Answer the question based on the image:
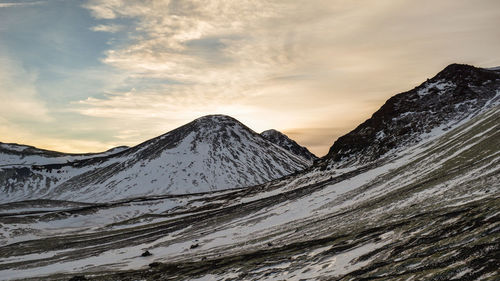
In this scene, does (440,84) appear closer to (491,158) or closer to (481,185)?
(491,158)

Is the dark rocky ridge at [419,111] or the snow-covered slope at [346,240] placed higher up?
the dark rocky ridge at [419,111]

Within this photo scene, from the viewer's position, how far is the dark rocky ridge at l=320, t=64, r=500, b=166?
9681 cm

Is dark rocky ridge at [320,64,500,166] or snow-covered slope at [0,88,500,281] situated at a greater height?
dark rocky ridge at [320,64,500,166]

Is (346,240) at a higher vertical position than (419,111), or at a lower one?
lower

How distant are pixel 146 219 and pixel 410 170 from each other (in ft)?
267

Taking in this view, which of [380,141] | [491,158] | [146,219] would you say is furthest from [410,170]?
[146,219]

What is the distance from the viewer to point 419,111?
11006 centimetres

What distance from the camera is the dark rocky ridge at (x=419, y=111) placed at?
96.8 metres

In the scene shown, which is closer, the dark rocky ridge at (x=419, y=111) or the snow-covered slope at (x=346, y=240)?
the snow-covered slope at (x=346, y=240)

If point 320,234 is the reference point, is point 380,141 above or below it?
above

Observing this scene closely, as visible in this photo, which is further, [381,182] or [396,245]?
[381,182]

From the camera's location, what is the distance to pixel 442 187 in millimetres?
32844

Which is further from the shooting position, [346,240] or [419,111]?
[419,111]

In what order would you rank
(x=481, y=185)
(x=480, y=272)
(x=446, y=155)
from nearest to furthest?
1. (x=480, y=272)
2. (x=481, y=185)
3. (x=446, y=155)
